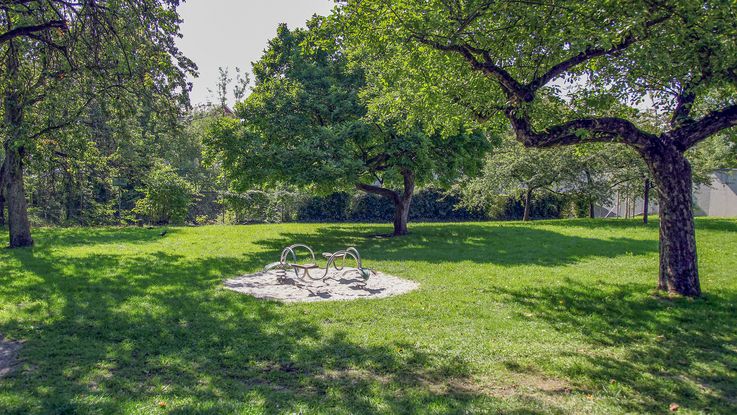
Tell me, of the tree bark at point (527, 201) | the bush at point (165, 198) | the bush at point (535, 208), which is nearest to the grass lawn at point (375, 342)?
the bush at point (165, 198)

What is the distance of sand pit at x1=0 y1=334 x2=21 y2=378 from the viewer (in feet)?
15.6

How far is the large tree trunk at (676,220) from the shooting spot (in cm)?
766

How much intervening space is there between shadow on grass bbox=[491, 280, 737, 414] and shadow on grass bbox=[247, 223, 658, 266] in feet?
12.3

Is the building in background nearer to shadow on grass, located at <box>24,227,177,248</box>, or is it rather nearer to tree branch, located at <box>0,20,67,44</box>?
shadow on grass, located at <box>24,227,177,248</box>

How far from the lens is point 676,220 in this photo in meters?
7.68

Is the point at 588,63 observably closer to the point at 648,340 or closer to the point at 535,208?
the point at 648,340

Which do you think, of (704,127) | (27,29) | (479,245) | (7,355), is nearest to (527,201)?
(479,245)

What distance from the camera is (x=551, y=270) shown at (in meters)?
10.9

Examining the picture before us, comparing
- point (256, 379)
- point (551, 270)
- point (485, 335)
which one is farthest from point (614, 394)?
point (551, 270)

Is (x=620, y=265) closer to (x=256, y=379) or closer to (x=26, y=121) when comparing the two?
(x=256, y=379)

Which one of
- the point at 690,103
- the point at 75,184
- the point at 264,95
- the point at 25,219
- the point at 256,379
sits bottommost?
the point at 256,379

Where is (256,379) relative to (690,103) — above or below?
below

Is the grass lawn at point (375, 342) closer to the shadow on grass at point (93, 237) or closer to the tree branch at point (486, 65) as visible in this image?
the shadow on grass at point (93, 237)

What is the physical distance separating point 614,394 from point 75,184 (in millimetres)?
14325
